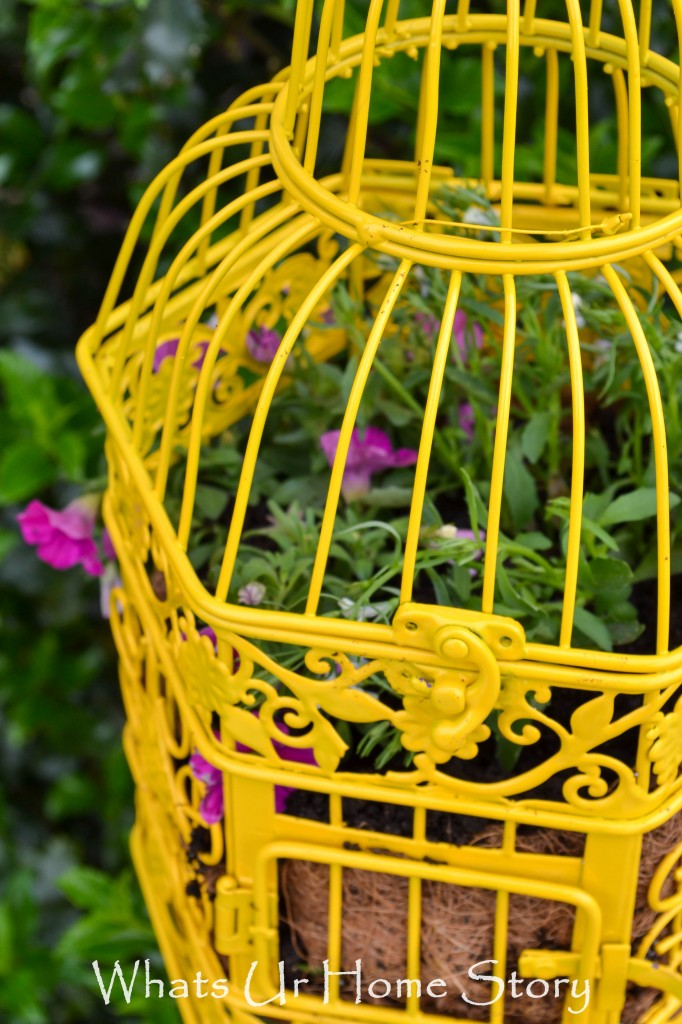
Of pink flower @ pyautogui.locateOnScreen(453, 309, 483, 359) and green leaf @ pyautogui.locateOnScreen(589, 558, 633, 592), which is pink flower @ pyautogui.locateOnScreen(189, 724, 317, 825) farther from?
pink flower @ pyautogui.locateOnScreen(453, 309, 483, 359)

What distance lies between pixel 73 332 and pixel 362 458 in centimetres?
60

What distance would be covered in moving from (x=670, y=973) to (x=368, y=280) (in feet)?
2.08

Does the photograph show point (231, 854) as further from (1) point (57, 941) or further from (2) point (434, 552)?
(1) point (57, 941)

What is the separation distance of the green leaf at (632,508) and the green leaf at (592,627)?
0.06 meters

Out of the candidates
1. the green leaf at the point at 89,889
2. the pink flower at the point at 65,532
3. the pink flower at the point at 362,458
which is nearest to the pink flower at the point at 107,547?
the pink flower at the point at 65,532

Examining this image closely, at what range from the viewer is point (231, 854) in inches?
26.5

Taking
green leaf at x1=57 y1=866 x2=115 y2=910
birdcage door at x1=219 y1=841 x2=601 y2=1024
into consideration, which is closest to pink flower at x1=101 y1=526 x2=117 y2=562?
birdcage door at x1=219 y1=841 x2=601 y2=1024

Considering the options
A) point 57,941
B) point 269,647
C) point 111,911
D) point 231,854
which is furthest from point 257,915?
point 57,941

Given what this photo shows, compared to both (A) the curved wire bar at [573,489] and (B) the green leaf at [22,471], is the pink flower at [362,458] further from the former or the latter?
(B) the green leaf at [22,471]

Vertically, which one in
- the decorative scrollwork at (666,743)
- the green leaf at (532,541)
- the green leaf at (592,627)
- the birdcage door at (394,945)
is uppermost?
the green leaf at (532,541)

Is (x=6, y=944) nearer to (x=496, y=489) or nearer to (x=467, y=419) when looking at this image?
(x=467, y=419)

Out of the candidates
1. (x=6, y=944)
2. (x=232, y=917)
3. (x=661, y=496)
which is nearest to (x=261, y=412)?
(x=661, y=496)

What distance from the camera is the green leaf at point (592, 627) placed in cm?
67

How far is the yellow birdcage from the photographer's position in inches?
21.9
